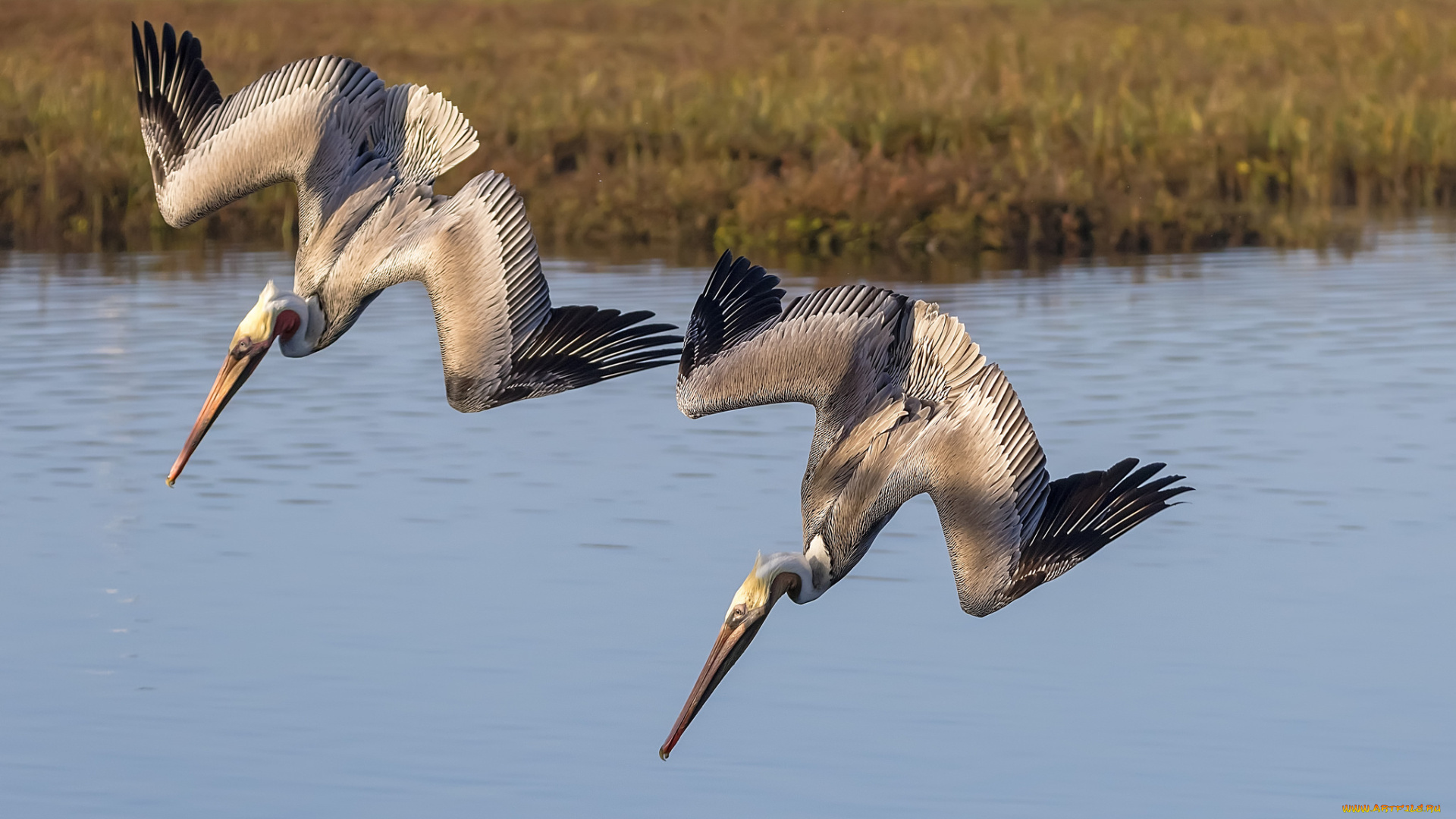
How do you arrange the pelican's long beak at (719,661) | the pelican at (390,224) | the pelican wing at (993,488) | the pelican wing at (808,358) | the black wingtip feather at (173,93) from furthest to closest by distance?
1. the black wingtip feather at (173,93)
2. the pelican at (390,224)
3. the pelican's long beak at (719,661)
4. the pelican wing at (808,358)
5. the pelican wing at (993,488)

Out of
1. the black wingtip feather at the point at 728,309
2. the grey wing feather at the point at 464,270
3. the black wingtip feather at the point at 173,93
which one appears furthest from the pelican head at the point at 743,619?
the black wingtip feather at the point at 173,93

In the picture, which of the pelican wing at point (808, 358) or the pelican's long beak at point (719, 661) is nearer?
the pelican wing at point (808, 358)

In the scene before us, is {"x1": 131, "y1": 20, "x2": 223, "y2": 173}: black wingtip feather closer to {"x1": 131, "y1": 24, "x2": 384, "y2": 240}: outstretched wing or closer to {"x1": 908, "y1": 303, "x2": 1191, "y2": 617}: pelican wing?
{"x1": 131, "y1": 24, "x2": 384, "y2": 240}: outstretched wing


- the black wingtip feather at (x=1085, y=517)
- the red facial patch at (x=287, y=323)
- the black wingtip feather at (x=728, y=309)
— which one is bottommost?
the black wingtip feather at (x=1085, y=517)

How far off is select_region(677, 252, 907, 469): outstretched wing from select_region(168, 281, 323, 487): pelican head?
1.42 m

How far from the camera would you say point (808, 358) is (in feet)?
29.7

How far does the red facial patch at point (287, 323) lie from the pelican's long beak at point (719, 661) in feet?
6.17

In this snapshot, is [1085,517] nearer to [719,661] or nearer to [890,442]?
[890,442]

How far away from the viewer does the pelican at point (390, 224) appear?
31.2ft

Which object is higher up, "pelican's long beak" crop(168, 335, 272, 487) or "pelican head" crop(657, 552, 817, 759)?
"pelican's long beak" crop(168, 335, 272, 487)

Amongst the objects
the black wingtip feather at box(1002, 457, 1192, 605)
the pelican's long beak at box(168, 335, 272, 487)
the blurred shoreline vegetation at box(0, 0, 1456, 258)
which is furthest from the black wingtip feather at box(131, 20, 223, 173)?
the blurred shoreline vegetation at box(0, 0, 1456, 258)

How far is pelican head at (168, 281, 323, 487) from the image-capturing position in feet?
31.5

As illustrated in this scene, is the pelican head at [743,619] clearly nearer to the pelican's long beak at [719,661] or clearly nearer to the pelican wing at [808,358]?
the pelican's long beak at [719,661]

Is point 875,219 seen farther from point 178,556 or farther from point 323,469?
point 178,556
